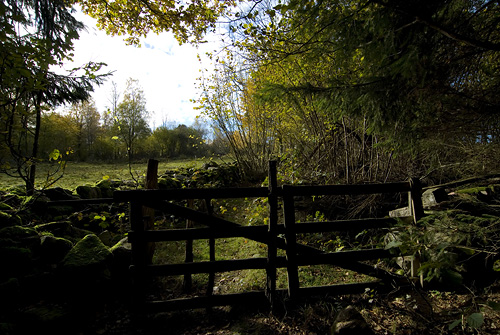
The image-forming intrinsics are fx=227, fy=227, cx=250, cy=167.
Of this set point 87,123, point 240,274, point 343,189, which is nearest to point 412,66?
point 343,189

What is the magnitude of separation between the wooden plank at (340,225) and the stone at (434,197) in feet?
2.91

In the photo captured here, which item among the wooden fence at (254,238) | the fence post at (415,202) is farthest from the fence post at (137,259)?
the fence post at (415,202)

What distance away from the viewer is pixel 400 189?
3.30 m

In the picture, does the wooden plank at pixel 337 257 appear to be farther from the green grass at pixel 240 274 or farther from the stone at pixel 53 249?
the stone at pixel 53 249

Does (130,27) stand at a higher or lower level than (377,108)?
higher

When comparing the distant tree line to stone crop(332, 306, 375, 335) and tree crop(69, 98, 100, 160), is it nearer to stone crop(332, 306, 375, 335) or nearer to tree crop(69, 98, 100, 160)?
tree crop(69, 98, 100, 160)

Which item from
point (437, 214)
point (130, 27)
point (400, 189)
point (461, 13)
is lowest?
point (437, 214)

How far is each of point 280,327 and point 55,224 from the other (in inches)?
175

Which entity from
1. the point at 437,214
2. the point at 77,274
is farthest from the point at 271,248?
the point at 77,274

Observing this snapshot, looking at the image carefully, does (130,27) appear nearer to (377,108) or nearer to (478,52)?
(377,108)

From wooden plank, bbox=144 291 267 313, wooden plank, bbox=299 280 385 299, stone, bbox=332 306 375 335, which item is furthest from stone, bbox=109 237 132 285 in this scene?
stone, bbox=332 306 375 335

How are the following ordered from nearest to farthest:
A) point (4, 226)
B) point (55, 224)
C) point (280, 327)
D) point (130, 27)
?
point (280, 327)
point (4, 226)
point (55, 224)
point (130, 27)

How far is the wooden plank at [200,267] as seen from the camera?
296 centimetres

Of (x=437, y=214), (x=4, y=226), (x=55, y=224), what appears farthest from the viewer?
(x=55, y=224)
